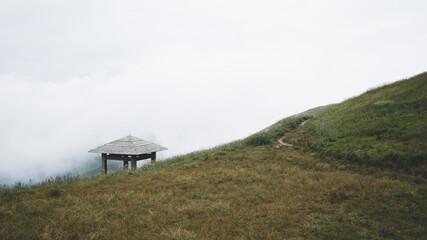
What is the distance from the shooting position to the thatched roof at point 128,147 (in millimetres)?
16484

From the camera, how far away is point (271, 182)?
10820 millimetres

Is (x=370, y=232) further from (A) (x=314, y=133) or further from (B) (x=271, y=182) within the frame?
(A) (x=314, y=133)

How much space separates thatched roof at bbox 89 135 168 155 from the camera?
16484 millimetres

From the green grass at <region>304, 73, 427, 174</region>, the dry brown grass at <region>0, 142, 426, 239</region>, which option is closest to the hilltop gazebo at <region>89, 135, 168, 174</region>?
the dry brown grass at <region>0, 142, 426, 239</region>

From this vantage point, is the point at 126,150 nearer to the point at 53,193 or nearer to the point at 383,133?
the point at 53,193

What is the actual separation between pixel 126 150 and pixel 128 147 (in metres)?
0.31

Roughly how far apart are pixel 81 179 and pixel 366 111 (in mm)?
19908

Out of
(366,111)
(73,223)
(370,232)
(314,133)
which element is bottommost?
(370,232)

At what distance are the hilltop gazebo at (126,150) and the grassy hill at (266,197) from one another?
97.0 inches

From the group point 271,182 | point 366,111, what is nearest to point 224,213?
point 271,182

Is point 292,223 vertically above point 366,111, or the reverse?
point 366,111

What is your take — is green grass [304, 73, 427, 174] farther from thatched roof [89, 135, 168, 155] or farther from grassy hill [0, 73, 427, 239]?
thatched roof [89, 135, 168, 155]

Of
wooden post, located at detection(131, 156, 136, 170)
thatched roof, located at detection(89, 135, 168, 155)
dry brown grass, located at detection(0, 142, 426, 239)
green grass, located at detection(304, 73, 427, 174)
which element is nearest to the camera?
dry brown grass, located at detection(0, 142, 426, 239)

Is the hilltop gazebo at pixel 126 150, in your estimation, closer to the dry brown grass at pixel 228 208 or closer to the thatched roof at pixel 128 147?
the thatched roof at pixel 128 147
